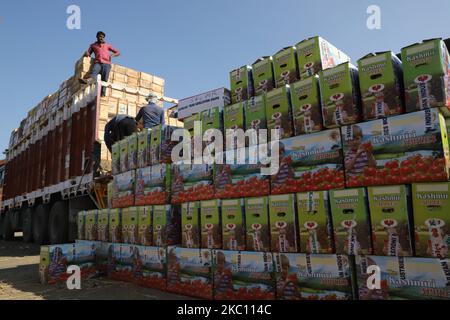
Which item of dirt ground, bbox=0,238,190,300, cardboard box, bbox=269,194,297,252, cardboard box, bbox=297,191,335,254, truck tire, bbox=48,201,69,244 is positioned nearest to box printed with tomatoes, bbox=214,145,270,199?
cardboard box, bbox=269,194,297,252

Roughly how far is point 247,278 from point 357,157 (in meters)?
1.82

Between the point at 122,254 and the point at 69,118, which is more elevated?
the point at 69,118

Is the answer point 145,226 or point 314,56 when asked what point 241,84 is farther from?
point 145,226

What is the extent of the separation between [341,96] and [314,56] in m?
0.76

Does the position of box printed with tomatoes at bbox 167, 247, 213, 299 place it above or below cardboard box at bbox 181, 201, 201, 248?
below

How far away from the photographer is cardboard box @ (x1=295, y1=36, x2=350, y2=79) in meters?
4.08

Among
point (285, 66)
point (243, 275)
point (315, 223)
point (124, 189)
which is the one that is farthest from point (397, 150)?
point (124, 189)

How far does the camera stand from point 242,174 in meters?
4.30

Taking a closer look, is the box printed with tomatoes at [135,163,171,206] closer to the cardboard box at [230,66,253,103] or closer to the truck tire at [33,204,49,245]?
the cardboard box at [230,66,253,103]

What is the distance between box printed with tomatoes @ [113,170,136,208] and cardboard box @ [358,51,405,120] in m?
3.97

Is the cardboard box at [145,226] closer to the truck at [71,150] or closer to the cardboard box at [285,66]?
the truck at [71,150]

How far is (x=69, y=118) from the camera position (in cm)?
985

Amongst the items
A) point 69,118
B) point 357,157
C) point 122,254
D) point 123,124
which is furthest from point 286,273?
point 69,118
